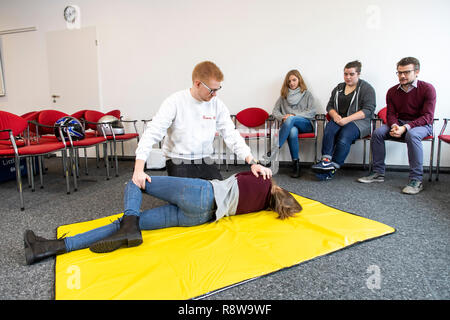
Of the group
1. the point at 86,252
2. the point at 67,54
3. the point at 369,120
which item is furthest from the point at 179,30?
the point at 86,252

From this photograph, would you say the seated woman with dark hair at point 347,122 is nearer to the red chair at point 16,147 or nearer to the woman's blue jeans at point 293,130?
the woman's blue jeans at point 293,130

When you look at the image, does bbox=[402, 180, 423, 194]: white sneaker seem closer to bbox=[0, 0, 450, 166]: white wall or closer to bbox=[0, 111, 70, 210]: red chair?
bbox=[0, 0, 450, 166]: white wall

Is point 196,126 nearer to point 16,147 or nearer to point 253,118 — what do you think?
point 16,147

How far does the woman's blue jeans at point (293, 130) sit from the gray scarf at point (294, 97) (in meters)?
0.33

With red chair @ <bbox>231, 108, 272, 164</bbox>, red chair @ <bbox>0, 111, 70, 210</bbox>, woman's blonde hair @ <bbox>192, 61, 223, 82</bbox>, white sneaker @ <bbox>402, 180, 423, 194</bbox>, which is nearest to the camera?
woman's blonde hair @ <bbox>192, 61, 223, 82</bbox>

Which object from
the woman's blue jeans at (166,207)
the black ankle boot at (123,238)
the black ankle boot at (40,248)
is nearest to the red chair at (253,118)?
the woman's blue jeans at (166,207)

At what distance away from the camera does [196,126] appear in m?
1.97

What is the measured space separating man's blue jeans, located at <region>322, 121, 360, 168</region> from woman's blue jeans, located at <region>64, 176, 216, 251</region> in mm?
1997

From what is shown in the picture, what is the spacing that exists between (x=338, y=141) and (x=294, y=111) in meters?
0.72

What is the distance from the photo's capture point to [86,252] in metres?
1.44

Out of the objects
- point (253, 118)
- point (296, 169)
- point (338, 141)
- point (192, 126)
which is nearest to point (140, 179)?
point (192, 126)

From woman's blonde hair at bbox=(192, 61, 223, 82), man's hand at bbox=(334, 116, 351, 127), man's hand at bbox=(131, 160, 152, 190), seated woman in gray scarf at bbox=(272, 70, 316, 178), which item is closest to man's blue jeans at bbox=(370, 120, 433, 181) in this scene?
man's hand at bbox=(334, 116, 351, 127)

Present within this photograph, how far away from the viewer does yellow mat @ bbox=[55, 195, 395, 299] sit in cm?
116
